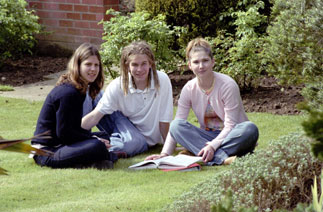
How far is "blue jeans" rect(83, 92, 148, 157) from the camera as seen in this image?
5.80 metres

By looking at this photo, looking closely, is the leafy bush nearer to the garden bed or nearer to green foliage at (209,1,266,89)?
the garden bed

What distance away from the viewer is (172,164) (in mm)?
5156

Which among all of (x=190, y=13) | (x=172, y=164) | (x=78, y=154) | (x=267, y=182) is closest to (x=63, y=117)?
(x=78, y=154)

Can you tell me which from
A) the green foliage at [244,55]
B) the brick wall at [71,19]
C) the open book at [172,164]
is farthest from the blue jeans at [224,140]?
the brick wall at [71,19]

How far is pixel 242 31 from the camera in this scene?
7.90 meters

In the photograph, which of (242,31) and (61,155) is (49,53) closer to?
(242,31)

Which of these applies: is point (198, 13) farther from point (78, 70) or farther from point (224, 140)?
point (224, 140)

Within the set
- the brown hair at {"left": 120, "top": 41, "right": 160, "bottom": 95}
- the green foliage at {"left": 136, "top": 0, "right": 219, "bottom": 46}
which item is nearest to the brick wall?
the green foliage at {"left": 136, "top": 0, "right": 219, "bottom": 46}

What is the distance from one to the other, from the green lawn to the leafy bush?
1.63 feet

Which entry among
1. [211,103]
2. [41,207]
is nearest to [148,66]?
[211,103]

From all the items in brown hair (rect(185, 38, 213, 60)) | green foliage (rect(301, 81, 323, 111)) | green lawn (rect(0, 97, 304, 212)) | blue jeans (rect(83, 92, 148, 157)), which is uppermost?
brown hair (rect(185, 38, 213, 60))

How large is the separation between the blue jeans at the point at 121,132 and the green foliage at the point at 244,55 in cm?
209

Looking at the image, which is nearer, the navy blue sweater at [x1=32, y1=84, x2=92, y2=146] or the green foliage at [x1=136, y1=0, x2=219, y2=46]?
the navy blue sweater at [x1=32, y1=84, x2=92, y2=146]

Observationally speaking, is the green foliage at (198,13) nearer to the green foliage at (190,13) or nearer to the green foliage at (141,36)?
the green foliage at (190,13)
